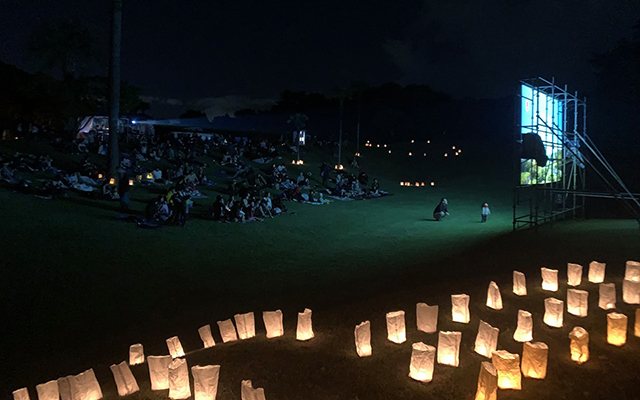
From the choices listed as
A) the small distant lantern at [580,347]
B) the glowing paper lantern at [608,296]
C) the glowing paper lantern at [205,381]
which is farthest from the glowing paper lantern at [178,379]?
the glowing paper lantern at [608,296]

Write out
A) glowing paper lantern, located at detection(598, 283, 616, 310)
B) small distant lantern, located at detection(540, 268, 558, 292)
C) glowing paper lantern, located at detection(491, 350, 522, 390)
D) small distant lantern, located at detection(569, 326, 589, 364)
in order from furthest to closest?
small distant lantern, located at detection(540, 268, 558, 292) → glowing paper lantern, located at detection(598, 283, 616, 310) → small distant lantern, located at detection(569, 326, 589, 364) → glowing paper lantern, located at detection(491, 350, 522, 390)

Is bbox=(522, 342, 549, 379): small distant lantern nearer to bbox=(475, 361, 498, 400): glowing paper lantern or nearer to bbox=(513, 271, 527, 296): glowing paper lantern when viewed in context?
bbox=(475, 361, 498, 400): glowing paper lantern

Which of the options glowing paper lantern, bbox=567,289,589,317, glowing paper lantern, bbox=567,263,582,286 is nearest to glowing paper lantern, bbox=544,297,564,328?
glowing paper lantern, bbox=567,289,589,317

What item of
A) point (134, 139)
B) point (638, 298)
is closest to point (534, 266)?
point (638, 298)

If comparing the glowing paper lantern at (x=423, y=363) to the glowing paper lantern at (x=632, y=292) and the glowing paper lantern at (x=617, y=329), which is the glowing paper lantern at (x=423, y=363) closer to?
the glowing paper lantern at (x=617, y=329)

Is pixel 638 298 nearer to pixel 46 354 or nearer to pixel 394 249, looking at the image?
pixel 394 249

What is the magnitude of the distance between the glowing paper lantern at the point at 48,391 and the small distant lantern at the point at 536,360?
5.06 m

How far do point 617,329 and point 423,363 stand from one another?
2634mm

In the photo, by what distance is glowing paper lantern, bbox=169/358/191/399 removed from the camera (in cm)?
468

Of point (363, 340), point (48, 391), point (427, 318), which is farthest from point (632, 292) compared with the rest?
point (48, 391)

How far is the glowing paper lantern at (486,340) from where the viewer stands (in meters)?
5.42

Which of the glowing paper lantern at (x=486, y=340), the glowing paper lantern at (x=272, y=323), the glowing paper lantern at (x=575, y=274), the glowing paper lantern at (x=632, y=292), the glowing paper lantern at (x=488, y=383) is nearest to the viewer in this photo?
the glowing paper lantern at (x=488, y=383)

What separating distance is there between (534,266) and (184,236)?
10049 mm

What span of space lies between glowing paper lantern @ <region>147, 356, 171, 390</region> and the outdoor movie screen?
13945 mm
